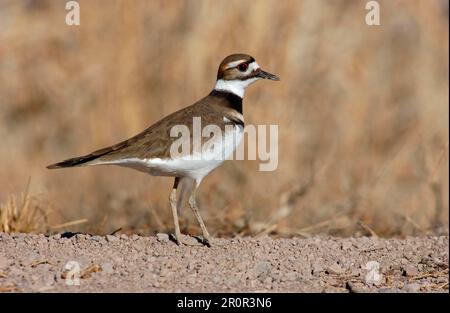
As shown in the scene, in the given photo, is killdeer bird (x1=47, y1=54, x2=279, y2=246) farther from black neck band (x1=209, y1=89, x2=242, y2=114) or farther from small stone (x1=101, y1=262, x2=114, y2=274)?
small stone (x1=101, y1=262, x2=114, y2=274)

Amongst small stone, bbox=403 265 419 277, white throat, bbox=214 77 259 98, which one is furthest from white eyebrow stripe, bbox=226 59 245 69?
small stone, bbox=403 265 419 277

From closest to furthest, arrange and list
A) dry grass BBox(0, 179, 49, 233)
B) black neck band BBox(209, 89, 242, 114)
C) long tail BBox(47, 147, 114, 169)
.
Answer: long tail BBox(47, 147, 114, 169) < dry grass BBox(0, 179, 49, 233) < black neck band BBox(209, 89, 242, 114)

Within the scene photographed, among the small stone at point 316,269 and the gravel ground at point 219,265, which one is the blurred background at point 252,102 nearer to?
the gravel ground at point 219,265

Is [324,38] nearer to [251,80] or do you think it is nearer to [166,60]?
[166,60]

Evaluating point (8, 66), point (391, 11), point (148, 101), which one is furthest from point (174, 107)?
point (391, 11)

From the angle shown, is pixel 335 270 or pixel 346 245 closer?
pixel 335 270

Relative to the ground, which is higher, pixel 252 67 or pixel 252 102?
pixel 252 67

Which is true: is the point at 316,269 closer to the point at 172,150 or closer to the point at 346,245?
the point at 346,245

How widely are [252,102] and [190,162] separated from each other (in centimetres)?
375

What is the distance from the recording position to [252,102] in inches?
398

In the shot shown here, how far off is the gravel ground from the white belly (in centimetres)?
54

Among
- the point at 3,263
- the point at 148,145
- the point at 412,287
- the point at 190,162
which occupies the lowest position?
the point at 412,287

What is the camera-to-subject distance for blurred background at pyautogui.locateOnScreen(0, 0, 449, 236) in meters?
9.60

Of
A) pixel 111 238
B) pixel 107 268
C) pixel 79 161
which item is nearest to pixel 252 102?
pixel 79 161
